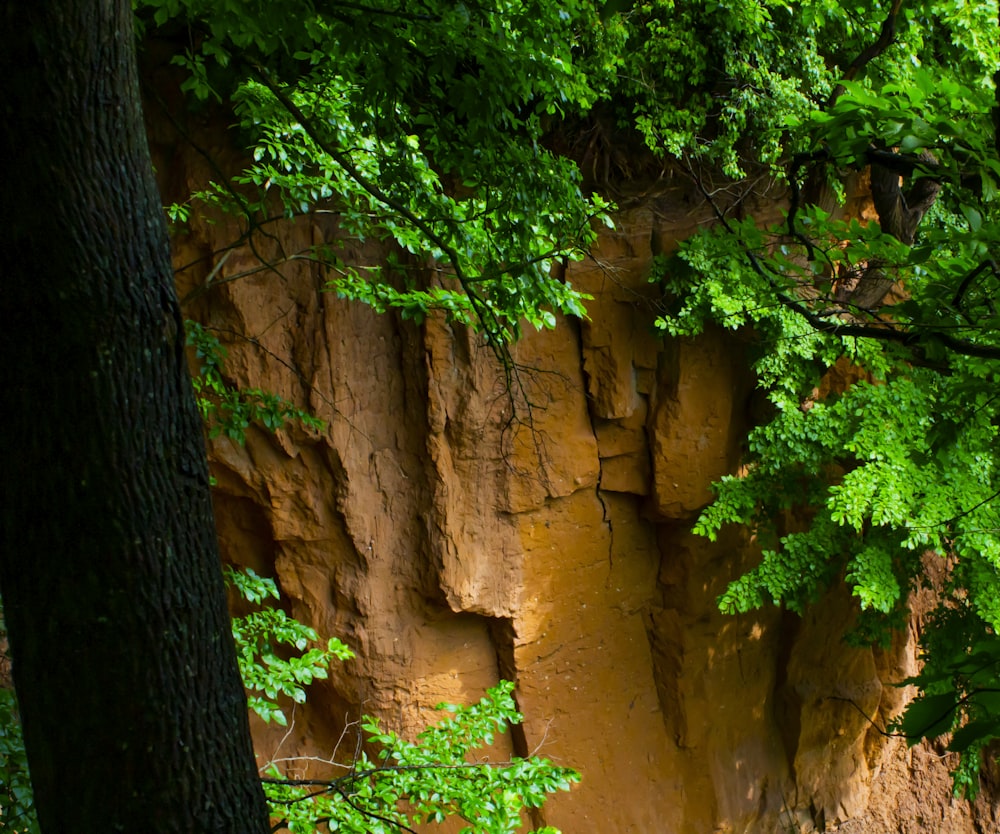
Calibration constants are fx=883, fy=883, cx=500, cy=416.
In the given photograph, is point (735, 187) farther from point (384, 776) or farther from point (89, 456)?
point (89, 456)

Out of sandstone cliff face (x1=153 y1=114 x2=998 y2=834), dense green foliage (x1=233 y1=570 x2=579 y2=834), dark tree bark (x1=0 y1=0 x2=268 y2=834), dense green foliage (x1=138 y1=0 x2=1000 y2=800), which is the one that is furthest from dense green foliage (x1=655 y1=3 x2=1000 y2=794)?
dark tree bark (x1=0 y1=0 x2=268 y2=834)

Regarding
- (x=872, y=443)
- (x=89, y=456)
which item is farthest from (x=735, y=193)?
(x=89, y=456)

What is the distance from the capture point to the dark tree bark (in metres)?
1.52

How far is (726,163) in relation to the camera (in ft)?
19.4

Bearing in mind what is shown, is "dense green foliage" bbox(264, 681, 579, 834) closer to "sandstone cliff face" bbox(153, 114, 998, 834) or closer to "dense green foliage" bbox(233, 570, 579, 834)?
"dense green foliage" bbox(233, 570, 579, 834)

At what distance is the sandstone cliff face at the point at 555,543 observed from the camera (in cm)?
577

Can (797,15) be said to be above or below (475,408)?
above

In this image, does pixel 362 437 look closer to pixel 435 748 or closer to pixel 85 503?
pixel 435 748

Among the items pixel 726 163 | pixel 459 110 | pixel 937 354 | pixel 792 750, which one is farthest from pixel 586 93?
pixel 792 750

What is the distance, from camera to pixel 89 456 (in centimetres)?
155

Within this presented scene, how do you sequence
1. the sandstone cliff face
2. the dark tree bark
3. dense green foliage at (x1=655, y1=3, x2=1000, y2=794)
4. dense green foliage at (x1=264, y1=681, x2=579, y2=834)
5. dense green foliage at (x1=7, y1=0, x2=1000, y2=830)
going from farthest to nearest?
the sandstone cliff face < dense green foliage at (x1=655, y1=3, x2=1000, y2=794) < dense green foliage at (x1=264, y1=681, x2=579, y2=834) < dense green foliage at (x1=7, y1=0, x2=1000, y2=830) < the dark tree bark

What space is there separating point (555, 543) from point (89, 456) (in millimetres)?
5212

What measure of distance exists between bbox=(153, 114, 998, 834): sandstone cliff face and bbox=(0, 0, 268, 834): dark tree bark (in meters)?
3.68

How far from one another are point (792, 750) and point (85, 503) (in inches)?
300
